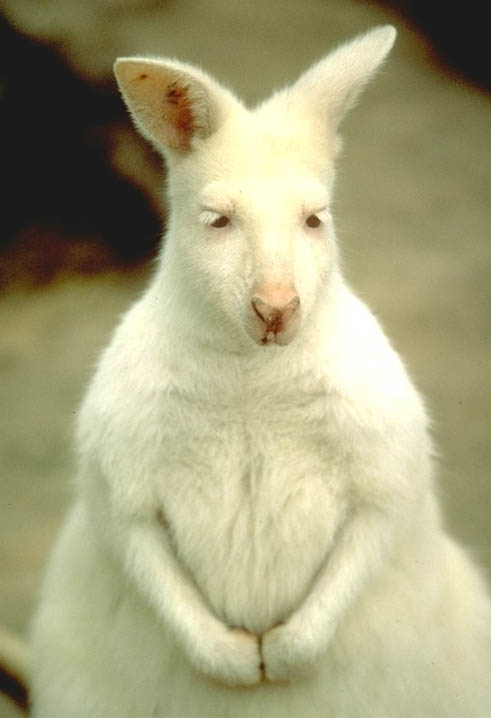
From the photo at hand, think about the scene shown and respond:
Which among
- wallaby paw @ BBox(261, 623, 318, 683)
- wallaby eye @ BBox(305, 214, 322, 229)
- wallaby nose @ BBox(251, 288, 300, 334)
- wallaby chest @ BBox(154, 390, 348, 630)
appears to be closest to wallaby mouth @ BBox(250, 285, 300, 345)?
wallaby nose @ BBox(251, 288, 300, 334)

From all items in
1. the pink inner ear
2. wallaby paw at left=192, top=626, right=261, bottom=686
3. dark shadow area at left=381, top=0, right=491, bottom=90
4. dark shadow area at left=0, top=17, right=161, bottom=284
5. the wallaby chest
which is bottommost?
wallaby paw at left=192, top=626, right=261, bottom=686

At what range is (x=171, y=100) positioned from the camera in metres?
3.19

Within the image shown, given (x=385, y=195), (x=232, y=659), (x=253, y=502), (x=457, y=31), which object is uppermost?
(x=457, y=31)

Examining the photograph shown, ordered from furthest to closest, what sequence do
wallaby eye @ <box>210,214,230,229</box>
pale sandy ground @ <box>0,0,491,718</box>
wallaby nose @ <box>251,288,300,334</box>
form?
pale sandy ground @ <box>0,0,491,718</box>
wallaby eye @ <box>210,214,230,229</box>
wallaby nose @ <box>251,288,300,334</box>

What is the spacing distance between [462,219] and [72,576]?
290cm

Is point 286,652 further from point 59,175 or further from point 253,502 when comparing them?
point 59,175

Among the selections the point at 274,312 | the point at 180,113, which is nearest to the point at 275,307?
the point at 274,312

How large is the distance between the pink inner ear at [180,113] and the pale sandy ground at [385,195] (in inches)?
104

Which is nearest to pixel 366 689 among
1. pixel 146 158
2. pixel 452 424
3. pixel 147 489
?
pixel 147 489

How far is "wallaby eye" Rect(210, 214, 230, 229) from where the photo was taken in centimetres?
309

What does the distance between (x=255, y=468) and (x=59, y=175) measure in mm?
3159

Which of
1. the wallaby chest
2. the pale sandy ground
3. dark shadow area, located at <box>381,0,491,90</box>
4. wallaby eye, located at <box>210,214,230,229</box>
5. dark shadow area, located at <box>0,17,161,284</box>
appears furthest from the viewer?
dark shadow area, located at <box>0,17,161,284</box>

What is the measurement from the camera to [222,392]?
3283 mm

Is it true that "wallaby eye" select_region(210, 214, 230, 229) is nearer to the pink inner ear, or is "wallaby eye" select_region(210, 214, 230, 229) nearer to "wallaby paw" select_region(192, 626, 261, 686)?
the pink inner ear
